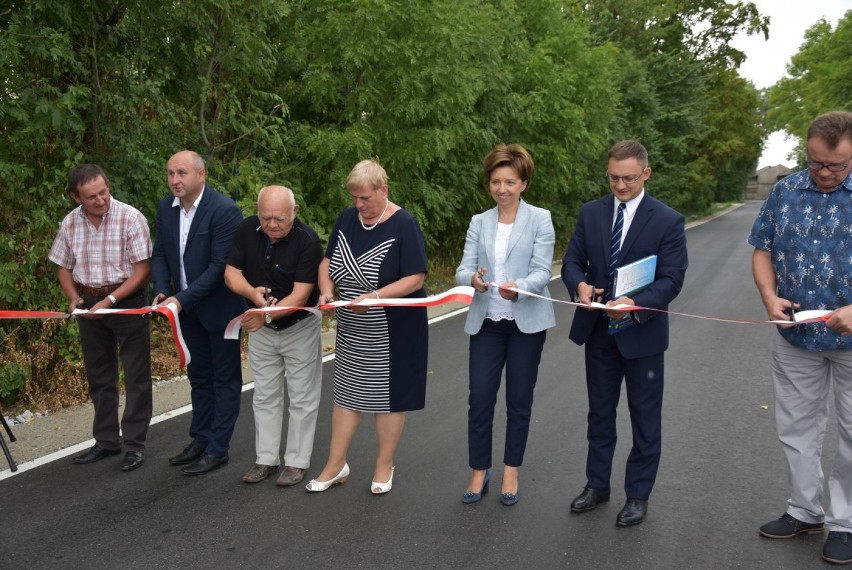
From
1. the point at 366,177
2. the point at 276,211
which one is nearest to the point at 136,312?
the point at 276,211

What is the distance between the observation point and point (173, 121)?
9203 millimetres

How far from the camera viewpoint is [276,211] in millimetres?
4840

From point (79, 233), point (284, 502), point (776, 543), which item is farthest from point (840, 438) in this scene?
point (79, 233)

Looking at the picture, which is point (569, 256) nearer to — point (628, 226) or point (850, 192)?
point (628, 226)

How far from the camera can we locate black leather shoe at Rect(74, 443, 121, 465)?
216 inches

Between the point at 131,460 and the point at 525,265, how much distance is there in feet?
9.89

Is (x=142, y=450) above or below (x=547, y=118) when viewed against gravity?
below

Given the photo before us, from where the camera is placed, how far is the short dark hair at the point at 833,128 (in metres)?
3.82

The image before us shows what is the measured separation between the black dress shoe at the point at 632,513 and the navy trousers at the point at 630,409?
34 millimetres

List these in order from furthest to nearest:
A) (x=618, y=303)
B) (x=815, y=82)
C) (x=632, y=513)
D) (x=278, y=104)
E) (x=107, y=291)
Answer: (x=815, y=82) < (x=278, y=104) < (x=107, y=291) < (x=632, y=513) < (x=618, y=303)

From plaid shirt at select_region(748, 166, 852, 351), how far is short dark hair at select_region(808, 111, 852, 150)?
26 cm

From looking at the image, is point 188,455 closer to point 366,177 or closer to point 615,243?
point 366,177

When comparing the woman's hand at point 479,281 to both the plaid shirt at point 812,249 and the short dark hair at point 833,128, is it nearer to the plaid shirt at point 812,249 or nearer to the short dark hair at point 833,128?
the plaid shirt at point 812,249

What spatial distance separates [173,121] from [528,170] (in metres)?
5.89
